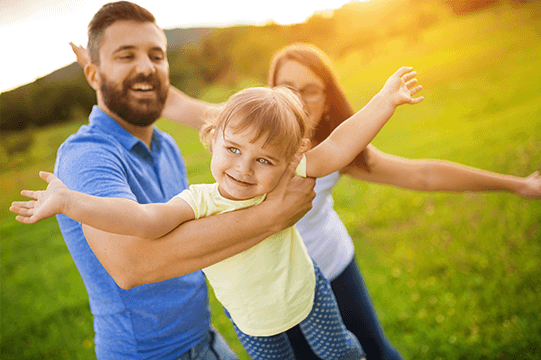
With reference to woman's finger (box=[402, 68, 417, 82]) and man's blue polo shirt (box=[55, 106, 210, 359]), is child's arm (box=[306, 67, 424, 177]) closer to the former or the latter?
woman's finger (box=[402, 68, 417, 82])

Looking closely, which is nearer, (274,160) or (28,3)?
(274,160)

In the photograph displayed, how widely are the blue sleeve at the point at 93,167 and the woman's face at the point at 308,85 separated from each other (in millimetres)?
1096

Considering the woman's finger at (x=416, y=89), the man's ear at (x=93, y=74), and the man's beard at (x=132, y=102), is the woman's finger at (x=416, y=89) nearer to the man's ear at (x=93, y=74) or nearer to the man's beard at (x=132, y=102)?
the man's beard at (x=132, y=102)

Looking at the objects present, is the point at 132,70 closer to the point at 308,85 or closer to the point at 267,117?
the point at 267,117

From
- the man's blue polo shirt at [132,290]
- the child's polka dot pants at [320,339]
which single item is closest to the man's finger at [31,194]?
the man's blue polo shirt at [132,290]

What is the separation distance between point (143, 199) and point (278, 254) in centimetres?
63

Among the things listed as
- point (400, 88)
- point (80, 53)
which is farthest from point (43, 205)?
point (80, 53)

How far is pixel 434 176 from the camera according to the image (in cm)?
206

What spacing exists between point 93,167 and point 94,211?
36 centimetres

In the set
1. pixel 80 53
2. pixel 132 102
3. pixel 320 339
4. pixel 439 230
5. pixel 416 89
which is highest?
pixel 80 53

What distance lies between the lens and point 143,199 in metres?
1.52

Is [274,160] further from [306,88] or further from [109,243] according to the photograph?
[306,88]

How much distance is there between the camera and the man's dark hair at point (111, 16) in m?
1.59

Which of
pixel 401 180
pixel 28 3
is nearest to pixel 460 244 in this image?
pixel 401 180
